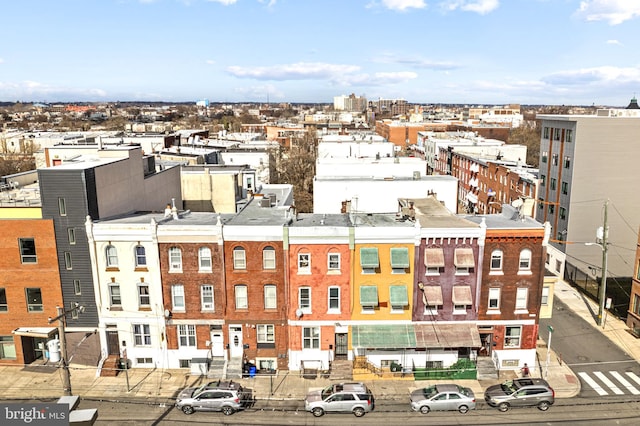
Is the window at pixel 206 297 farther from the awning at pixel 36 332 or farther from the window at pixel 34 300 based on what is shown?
the window at pixel 34 300

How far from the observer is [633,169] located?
6147 centimetres

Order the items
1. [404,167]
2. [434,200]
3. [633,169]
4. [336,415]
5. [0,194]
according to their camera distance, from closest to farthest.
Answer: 1. [336,415]
2. [0,194]
3. [434,200]
4. [633,169]
5. [404,167]

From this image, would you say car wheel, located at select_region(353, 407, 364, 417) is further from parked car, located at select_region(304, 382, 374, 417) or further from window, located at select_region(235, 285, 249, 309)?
window, located at select_region(235, 285, 249, 309)

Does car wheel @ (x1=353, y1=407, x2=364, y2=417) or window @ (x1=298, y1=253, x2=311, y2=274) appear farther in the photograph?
window @ (x1=298, y1=253, x2=311, y2=274)

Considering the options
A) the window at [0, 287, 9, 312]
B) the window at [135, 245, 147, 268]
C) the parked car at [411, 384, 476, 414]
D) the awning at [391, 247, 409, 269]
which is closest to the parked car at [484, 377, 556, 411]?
the parked car at [411, 384, 476, 414]

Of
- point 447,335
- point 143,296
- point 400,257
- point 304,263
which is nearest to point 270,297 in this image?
point 304,263

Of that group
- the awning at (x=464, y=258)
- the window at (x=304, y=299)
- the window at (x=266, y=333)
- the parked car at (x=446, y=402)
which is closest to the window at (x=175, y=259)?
the window at (x=266, y=333)

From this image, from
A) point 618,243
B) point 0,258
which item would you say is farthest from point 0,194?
point 618,243

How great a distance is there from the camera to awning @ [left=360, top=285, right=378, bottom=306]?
119 feet

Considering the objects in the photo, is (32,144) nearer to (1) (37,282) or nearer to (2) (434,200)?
(1) (37,282)

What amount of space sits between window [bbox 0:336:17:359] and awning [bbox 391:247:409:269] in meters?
31.5

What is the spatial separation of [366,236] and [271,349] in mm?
11877

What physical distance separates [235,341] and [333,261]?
10.2 m

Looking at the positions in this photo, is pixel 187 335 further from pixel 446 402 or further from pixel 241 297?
pixel 446 402
